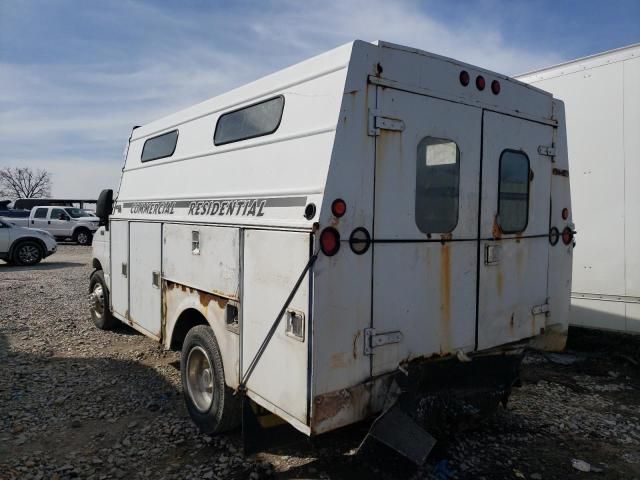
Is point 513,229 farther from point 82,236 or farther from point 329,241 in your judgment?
point 82,236

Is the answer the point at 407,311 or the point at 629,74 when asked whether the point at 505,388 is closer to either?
the point at 407,311

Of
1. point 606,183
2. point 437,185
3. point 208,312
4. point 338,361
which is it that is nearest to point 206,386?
point 208,312

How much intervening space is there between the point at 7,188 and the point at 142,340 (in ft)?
222

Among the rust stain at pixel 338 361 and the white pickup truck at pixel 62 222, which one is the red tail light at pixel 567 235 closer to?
the rust stain at pixel 338 361

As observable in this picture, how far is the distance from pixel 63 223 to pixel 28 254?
7852 millimetres

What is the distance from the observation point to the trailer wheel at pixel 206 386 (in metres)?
3.68

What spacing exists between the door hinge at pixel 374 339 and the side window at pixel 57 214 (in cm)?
2378

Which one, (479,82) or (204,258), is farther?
(204,258)

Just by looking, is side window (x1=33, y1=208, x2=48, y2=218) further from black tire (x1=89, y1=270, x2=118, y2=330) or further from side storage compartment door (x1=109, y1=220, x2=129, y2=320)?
side storage compartment door (x1=109, y1=220, x2=129, y2=320)

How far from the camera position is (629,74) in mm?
5484

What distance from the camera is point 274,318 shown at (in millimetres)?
2980

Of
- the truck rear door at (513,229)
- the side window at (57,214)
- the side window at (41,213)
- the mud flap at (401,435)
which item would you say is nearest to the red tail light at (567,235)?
the truck rear door at (513,229)

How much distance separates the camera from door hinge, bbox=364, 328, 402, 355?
2.94 meters

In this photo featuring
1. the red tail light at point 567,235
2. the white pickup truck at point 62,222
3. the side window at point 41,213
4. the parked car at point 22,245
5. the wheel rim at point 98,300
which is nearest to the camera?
the red tail light at point 567,235
